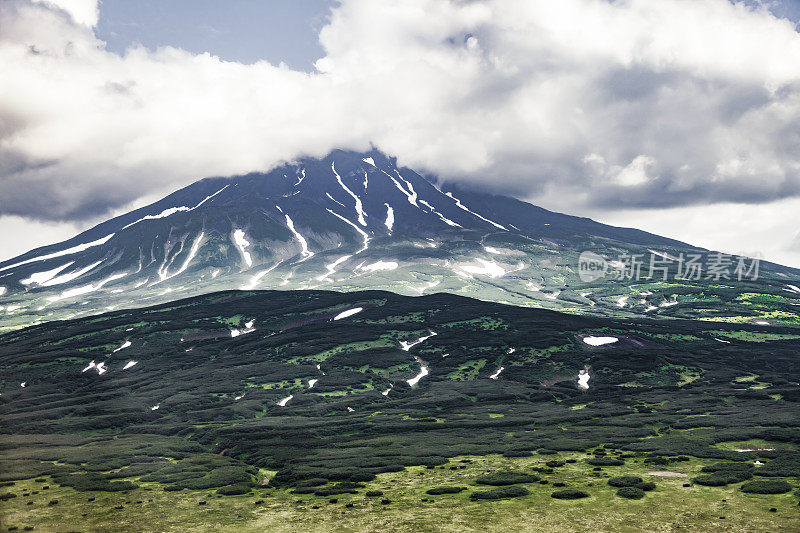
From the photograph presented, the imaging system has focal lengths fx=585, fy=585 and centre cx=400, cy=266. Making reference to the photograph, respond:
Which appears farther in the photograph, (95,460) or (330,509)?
(95,460)

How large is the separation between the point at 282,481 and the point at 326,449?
70.0 ft

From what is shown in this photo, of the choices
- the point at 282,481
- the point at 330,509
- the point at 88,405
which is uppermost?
the point at 330,509

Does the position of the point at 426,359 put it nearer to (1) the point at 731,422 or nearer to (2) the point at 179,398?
(2) the point at 179,398

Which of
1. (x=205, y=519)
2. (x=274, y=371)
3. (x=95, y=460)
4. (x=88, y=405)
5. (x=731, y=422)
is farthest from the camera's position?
(x=274, y=371)

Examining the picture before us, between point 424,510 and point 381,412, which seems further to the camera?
point 381,412

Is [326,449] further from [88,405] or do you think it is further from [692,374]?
[692,374]

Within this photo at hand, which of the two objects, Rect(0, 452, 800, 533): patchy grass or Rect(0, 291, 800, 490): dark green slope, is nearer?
Rect(0, 452, 800, 533): patchy grass

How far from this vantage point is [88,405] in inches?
6176

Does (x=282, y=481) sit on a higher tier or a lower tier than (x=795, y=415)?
lower

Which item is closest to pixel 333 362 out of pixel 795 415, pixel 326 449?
pixel 326 449

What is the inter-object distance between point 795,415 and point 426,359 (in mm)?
110992

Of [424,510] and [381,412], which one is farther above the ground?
[424,510]

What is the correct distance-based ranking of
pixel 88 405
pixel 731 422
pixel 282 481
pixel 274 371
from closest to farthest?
pixel 282 481, pixel 731 422, pixel 88 405, pixel 274 371

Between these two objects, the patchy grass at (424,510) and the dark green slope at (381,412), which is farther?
the dark green slope at (381,412)
